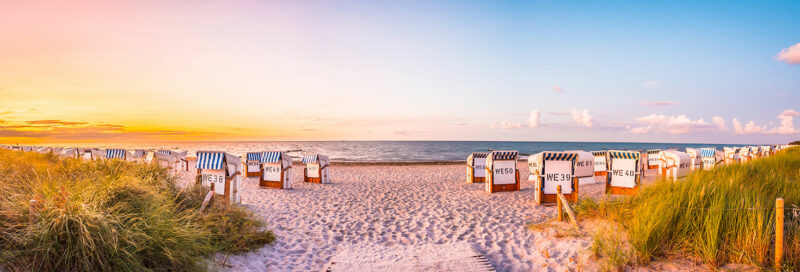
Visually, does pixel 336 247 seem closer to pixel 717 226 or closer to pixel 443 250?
pixel 443 250

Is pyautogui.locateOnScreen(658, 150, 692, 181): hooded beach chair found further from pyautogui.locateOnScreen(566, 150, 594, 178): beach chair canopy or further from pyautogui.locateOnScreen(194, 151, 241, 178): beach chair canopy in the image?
pyautogui.locateOnScreen(194, 151, 241, 178): beach chair canopy

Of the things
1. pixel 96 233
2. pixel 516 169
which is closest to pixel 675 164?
pixel 516 169

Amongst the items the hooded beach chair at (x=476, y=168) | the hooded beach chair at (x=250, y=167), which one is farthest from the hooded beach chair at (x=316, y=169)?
the hooded beach chair at (x=476, y=168)

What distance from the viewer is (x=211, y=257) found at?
15.8ft

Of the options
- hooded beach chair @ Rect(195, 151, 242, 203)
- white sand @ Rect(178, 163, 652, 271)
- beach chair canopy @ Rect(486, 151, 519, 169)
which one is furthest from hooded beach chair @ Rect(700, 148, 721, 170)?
hooded beach chair @ Rect(195, 151, 242, 203)

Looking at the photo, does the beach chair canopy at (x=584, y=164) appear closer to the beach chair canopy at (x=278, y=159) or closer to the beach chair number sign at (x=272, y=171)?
the beach chair canopy at (x=278, y=159)

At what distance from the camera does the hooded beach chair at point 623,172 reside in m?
10.8

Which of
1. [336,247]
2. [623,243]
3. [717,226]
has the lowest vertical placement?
[336,247]

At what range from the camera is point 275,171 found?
44.9 feet

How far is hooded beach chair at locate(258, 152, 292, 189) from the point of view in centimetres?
1358

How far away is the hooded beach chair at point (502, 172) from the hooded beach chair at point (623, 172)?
9.28 ft

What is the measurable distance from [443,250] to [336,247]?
6.21 ft

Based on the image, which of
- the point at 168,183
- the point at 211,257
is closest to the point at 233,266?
the point at 211,257

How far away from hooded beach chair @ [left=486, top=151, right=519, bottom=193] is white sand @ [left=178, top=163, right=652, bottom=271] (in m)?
0.47
